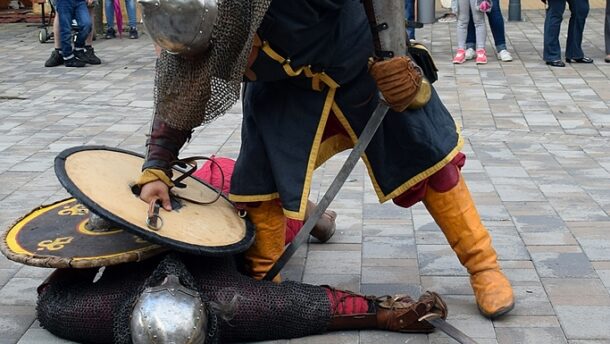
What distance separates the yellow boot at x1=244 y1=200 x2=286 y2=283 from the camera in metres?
3.38

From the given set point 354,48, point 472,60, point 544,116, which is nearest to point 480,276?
point 354,48

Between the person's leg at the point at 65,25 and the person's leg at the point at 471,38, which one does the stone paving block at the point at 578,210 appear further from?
the person's leg at the point at 65,25

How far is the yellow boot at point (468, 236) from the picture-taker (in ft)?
10.7

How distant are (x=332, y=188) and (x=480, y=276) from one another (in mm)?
630

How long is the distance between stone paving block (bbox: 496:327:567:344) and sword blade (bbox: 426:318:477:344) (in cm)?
Result: 14

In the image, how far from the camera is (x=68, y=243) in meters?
3.03

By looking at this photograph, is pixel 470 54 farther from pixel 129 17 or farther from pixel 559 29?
pixel 129 17

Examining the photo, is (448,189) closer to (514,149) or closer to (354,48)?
(354,48)

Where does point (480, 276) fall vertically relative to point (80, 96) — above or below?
above

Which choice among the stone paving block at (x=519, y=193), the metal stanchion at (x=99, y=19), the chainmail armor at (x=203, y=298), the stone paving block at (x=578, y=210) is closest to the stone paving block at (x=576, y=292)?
the stone paving block at (x=578, y=210)

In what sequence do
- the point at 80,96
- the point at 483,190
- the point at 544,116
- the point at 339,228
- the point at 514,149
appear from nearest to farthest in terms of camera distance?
the point at 339,228 → the point at 483,190 → the point at 514,149 → the point at 544,116 → the point at 80,96

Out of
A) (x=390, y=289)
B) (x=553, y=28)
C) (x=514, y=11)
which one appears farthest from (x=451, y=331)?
(x=514, y=11)

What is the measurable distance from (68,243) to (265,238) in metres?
0.72

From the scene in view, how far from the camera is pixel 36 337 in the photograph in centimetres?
311
